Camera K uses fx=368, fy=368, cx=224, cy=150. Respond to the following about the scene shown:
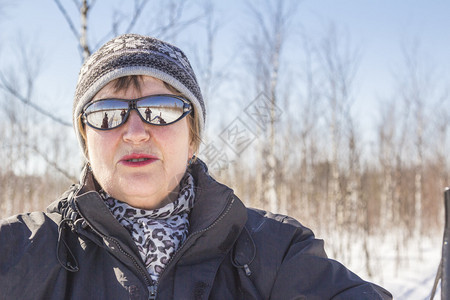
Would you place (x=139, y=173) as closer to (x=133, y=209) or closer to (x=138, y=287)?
(x=133, y=209)

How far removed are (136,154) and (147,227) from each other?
261 millimetres

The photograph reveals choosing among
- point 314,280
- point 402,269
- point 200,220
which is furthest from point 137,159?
point 402,269

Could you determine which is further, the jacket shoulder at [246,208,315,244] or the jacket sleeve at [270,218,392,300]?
the jacket shoulder at [246,208,315,244]

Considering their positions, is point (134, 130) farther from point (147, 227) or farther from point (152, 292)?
point (152, 292)

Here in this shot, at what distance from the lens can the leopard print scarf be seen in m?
1.23

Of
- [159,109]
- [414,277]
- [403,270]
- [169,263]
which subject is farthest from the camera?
[403,270]

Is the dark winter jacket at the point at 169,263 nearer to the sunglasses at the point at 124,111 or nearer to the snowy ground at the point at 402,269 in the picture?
the sunglasses at the point at 124,111

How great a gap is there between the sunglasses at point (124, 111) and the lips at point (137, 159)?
114 millimetres

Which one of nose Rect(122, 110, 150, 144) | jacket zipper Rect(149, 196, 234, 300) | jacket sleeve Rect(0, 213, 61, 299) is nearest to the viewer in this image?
jacket sleeve Rect(0, 213, 61, 299)

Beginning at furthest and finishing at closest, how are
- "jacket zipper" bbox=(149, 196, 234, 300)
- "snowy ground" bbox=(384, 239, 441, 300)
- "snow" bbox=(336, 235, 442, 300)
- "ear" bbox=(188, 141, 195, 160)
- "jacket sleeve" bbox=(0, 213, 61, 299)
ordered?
1. "snow" bbox=(336, 235, 442, 300)
2. "snowy ground" bbox=(384, 239, 441, 300)
3. "ear" bbox=(188, 141, 195, 160)
4. "jacket zipper" bbox=(149, 196, 234, 300)
5. "jacket sleeve" bbox=(0, 213, 61, 299)

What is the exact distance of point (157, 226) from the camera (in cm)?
130

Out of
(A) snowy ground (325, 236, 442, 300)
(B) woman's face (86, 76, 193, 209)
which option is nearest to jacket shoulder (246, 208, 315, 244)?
(B) woman's face (86, 76, 193, 209)

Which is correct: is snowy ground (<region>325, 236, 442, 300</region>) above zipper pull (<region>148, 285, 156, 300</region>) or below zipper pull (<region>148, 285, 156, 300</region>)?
below

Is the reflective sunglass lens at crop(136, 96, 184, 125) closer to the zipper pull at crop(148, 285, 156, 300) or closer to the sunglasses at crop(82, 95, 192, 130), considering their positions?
the sunglasses at crop(82, 95, 192, 130)
